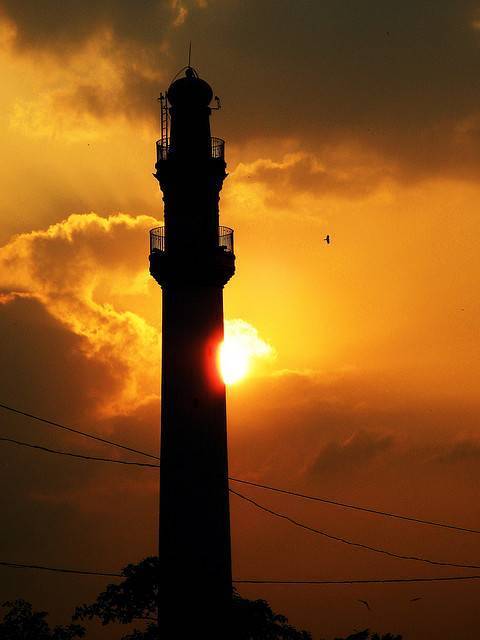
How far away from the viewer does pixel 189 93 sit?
38.3 m

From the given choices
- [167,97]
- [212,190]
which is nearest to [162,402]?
[212,190]

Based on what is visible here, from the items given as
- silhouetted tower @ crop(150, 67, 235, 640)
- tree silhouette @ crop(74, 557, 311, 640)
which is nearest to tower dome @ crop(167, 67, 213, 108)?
silhouetted tower @ crop(150, 67, 235, 640)

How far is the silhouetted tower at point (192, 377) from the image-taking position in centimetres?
3259

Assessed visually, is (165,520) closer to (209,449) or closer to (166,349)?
(209,449)

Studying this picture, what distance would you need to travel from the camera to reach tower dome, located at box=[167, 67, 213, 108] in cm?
3838

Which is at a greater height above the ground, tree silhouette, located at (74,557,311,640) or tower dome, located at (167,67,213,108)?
tower dome, located at (167,67,213,108)

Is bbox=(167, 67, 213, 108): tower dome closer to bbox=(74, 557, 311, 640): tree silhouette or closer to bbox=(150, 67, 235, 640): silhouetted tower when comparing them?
bbox=(150, 67, 235, 640): silhouetted tower

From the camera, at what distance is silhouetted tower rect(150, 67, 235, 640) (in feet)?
107

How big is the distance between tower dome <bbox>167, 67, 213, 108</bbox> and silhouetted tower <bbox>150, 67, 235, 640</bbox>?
0.04m

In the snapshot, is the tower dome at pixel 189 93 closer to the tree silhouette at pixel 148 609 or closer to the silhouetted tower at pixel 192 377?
the silhouetted tower at pixel 192 377

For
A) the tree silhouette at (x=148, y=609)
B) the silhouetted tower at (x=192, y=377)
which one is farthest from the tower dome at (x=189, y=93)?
the tree silhouette at (x=148, y=609)

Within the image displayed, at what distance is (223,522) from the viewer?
3353cm

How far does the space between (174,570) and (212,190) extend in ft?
51.9

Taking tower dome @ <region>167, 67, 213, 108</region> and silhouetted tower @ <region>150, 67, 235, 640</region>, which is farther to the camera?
tower dome @ <region>167, 67, 213, 108</region>
